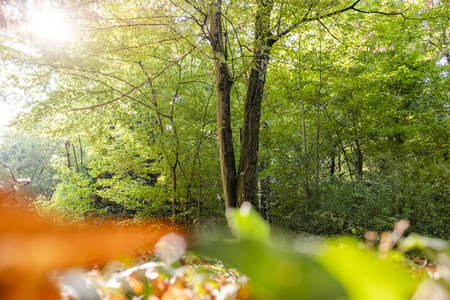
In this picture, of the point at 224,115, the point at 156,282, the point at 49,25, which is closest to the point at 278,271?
the point at 156,282

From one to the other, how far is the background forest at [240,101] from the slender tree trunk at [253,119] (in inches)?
1.1

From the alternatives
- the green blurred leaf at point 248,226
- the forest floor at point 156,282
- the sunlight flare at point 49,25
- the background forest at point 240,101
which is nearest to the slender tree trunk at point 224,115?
the background forest at point 240,101

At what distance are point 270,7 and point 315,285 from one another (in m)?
5.33

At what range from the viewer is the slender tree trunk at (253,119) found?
4.73 meters

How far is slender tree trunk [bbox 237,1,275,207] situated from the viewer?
4734mm

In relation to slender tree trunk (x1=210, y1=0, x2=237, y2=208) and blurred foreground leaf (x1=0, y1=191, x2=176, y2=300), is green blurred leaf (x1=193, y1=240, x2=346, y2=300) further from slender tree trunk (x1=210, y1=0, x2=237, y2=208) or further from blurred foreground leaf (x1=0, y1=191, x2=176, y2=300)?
slender tree trunk (x1=210, y1=0, x2=237, y2=208)

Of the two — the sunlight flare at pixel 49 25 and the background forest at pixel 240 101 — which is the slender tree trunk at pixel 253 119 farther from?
the sunlight flare at pixel 49 25

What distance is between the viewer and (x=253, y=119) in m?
5.18

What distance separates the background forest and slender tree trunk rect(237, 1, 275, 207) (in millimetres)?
27

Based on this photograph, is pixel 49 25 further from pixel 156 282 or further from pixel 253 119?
pixel 156 282

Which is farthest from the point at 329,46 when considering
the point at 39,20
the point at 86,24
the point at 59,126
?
the point at 59,126

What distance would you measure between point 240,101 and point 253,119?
8.40 ft

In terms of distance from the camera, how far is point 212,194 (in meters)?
7.50

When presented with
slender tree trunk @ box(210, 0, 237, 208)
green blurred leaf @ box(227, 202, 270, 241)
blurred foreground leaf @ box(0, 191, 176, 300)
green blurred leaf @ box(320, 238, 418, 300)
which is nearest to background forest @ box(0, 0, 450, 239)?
slender tree trunk @ box(210, 0, 237, 208)
